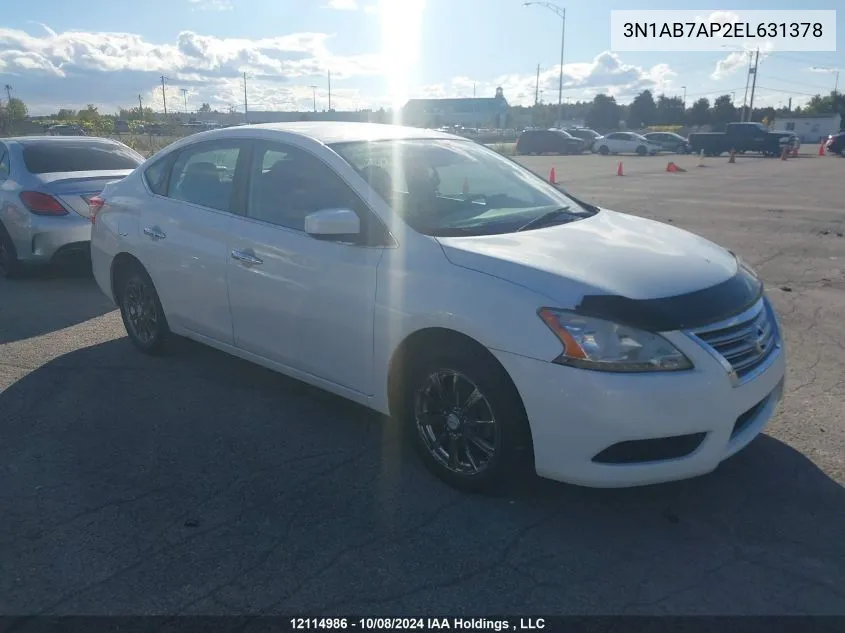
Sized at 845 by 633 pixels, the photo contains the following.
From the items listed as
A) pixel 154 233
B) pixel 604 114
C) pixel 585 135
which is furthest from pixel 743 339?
pixel 604 114

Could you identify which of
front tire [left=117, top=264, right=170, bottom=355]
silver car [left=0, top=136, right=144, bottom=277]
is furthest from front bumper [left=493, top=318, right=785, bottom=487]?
silver car [left=0, top=136, right=144, bottom=277]

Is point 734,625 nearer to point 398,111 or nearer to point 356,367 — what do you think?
point 356,367

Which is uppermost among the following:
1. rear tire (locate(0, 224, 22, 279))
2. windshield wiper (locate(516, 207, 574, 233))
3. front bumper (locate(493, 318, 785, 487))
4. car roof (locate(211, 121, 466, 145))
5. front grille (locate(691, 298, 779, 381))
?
car roof (locate(211, 121, 466, 145))

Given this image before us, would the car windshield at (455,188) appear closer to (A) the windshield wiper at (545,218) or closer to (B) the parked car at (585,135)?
(A) the windshield wiper at (545,218)

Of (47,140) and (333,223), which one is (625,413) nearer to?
(333,223)

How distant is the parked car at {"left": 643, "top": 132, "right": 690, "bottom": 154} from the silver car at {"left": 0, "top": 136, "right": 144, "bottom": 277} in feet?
131

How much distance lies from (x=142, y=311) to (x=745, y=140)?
39545mm

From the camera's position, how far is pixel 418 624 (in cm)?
268

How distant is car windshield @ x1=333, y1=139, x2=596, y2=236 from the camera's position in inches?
153

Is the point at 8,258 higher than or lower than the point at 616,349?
lower

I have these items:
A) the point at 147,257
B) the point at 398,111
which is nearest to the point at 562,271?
the point at 147,257

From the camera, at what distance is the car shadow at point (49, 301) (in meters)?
6.53

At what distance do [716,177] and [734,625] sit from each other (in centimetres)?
2298

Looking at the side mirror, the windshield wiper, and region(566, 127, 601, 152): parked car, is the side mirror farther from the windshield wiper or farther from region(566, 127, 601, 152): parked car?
region(566, 127, 601, 152): parked car
